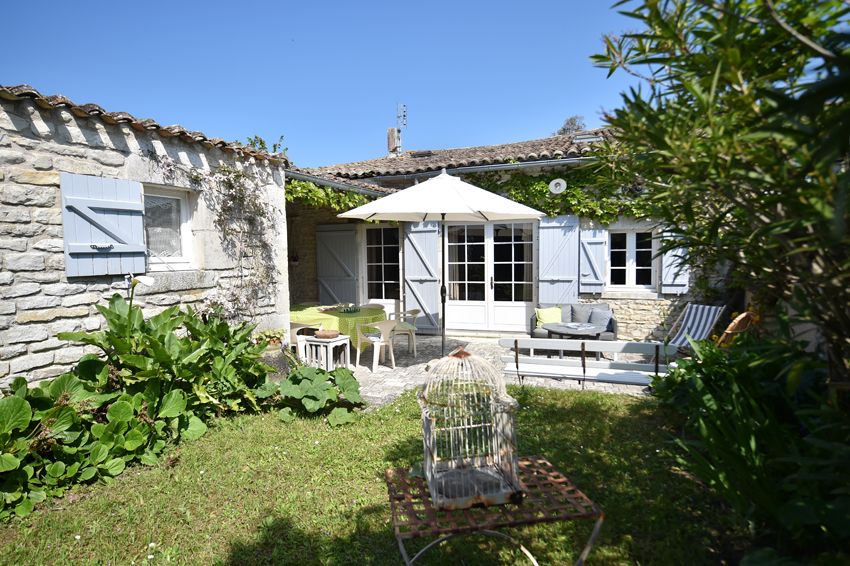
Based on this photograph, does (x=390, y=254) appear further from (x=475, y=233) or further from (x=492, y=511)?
(x=492, y=511)

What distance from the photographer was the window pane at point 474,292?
364 inches

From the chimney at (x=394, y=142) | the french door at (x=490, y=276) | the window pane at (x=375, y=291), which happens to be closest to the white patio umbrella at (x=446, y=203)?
the french door at (x=490, y=276)

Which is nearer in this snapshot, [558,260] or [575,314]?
[575,314]

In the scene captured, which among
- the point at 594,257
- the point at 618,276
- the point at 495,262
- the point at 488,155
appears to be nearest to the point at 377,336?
the point at 495,262

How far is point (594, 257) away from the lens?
8.29 meters

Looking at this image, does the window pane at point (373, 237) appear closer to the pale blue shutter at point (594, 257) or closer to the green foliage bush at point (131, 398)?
the pale blue shutter at point (594, 257)

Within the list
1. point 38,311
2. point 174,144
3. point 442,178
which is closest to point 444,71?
point 442,178

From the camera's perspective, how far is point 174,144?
5016mm

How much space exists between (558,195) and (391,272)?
12.0ft

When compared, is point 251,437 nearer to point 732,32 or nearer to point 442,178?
point 442,178

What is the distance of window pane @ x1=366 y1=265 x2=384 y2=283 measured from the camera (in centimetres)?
1011

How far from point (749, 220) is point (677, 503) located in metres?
2.03

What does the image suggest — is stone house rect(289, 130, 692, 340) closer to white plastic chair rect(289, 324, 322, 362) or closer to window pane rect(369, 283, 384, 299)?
window pane rect(369, 283, 384, 299)

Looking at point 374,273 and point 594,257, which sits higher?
point 594,257
